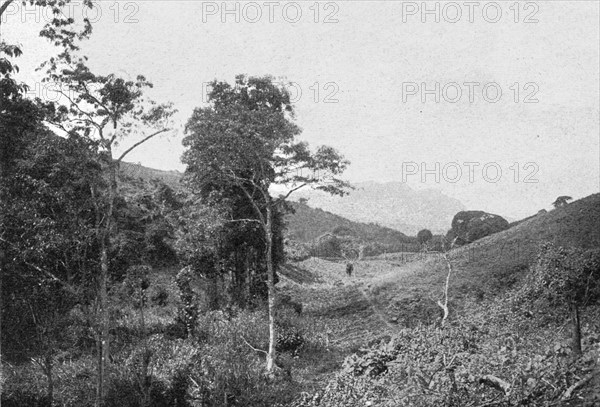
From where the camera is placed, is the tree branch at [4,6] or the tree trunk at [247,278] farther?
the tree trunk at [247,278]

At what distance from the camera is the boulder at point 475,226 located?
190 feet

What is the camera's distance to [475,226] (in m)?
60.3

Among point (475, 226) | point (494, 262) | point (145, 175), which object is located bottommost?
point (494, 262)

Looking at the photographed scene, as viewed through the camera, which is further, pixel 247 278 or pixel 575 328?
pixel 247 278

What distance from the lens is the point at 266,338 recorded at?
75.4 feet

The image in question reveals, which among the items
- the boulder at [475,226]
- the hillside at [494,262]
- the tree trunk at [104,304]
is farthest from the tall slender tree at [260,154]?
the boulder at [475,226]

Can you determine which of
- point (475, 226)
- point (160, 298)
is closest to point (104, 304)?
point (160, 298)

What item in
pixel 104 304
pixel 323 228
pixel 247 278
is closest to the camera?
pixel 104 304

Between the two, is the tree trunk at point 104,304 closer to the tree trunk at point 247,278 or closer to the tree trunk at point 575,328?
the tree trunk at point 575,328

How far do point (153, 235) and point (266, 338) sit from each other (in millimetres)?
15578

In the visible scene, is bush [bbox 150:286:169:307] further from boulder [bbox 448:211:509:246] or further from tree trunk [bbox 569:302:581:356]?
boulder [bbox 448:211:509:246]

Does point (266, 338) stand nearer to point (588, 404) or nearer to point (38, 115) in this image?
point (38, 115)

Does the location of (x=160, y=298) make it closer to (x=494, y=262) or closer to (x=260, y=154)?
(x=260, y=154)

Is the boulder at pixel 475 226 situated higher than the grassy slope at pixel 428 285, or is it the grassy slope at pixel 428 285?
the boulder at pixel 475 226
